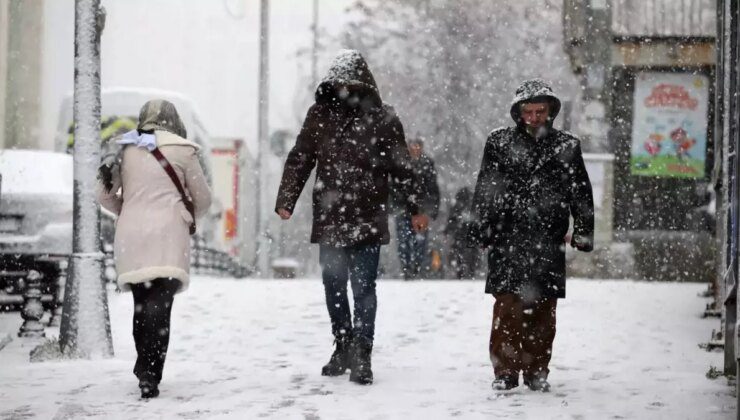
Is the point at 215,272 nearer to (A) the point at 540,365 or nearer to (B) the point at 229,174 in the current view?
(B) the point at 229,174

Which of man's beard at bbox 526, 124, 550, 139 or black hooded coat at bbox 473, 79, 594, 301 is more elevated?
man's beard at bbox 526, 124, 550, 139

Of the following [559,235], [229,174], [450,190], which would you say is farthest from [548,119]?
[229,174]

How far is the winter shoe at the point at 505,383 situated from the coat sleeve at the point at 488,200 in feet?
2.47

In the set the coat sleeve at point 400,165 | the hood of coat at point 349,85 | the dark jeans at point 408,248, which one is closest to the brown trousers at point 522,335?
the coat sleeve at point 400,165

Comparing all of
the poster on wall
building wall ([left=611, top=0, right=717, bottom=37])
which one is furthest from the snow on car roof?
building wall ([left=611, top=0, right=717, bottom=37])

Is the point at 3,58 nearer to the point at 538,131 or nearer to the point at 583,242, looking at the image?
the point at 538,131

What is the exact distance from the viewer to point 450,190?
1265 inches

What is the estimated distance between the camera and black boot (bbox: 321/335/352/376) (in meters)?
7.05

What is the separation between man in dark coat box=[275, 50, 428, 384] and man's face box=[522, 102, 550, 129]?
793 mm

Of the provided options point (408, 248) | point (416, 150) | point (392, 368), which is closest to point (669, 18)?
point (408, 248)

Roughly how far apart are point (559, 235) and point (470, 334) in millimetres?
3234

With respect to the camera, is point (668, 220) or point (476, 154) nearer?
point (668, 220)

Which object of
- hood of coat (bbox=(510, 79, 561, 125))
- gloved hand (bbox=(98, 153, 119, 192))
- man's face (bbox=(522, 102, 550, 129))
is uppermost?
hood of coat (bbox=(510, 79, 561, 125))

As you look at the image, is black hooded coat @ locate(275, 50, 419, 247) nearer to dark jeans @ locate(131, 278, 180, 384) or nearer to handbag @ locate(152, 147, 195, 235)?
handbag @ locate(152, 147, 195, 235)
